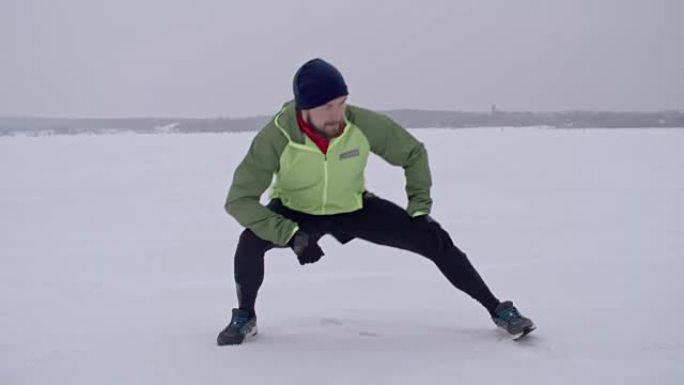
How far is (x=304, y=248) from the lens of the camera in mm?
2387

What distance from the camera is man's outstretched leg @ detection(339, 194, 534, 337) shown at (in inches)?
100

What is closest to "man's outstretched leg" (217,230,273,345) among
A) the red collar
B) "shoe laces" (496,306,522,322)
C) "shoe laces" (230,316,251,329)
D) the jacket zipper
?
"shoe laces" (230,316,251,329)

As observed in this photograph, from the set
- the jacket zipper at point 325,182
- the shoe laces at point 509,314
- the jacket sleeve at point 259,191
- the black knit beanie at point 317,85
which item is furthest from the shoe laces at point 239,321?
the shoe laces at point 509,314

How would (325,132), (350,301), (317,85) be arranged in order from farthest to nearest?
(350,301) < (325,132) < (317,85)

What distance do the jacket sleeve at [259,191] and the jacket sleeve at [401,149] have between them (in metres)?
0.34

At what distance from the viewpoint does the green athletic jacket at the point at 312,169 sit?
2.43 meters

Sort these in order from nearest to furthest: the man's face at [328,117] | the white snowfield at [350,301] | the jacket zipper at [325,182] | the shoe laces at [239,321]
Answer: the white snowfield at [350,301] < the man's face at [328,117] < the jacket zipper at [325,182] < the shoe laces at [239,321]

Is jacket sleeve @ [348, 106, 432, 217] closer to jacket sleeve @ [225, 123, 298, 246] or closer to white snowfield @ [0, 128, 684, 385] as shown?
jacket sleeve @ [225, 123, 298, 246]

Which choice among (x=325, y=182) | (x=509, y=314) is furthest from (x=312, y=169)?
(x=509, y=314)

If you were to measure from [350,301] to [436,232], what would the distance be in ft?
2.89

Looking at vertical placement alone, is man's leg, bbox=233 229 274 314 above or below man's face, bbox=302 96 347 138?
below

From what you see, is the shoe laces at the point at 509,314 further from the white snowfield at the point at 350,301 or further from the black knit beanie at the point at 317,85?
the black knit beanie at the point at 317,85

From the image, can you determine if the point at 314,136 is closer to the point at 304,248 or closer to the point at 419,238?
the point at 304,248

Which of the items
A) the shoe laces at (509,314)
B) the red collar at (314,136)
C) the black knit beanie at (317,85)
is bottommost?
the shoe laces at (509,314)
